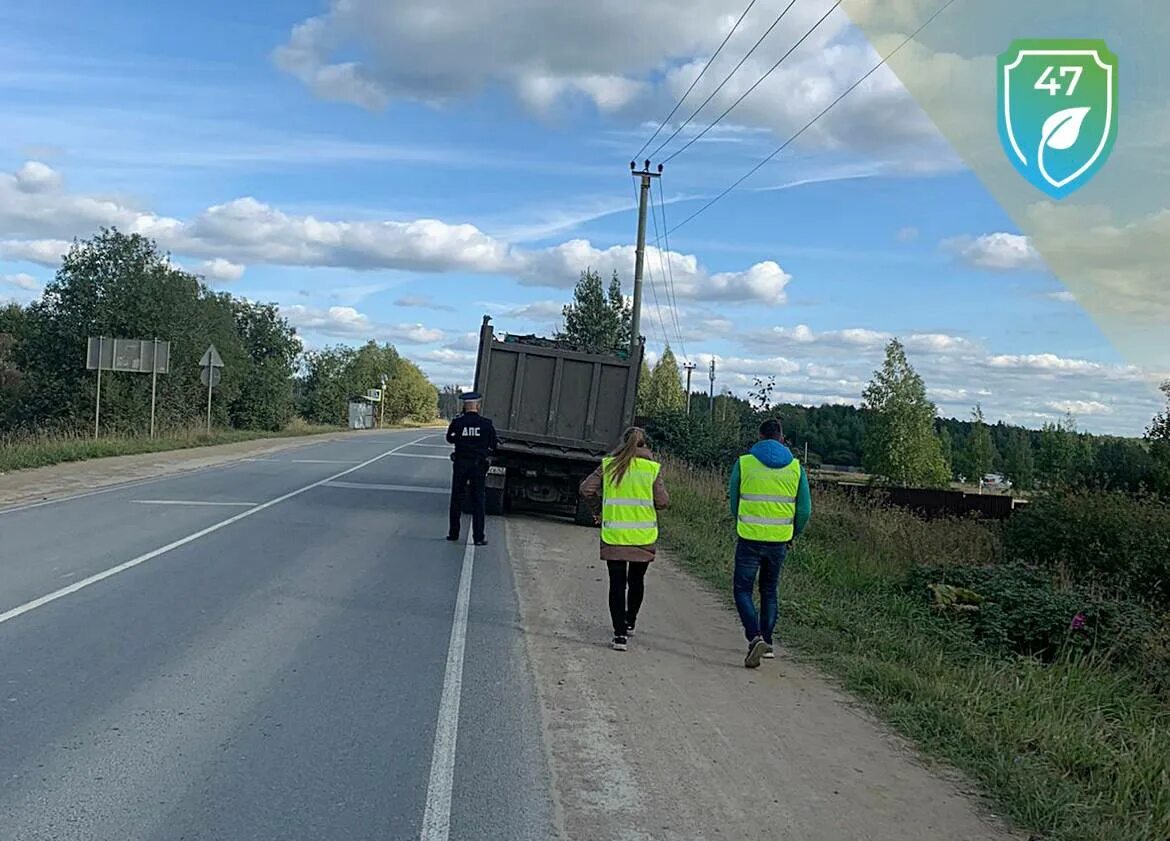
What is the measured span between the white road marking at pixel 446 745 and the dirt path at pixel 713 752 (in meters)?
0.53

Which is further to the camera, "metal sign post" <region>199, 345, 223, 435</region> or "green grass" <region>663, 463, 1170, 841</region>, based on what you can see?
"metal sign post" <region>199, 345, 223, 435</region>

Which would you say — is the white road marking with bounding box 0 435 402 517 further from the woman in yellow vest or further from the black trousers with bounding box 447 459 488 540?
the woman in yellow vest

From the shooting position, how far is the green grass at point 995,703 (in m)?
5.29

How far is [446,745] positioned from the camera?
5.68 metres

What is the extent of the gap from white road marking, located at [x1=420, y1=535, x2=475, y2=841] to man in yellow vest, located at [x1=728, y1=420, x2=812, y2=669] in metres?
2.22

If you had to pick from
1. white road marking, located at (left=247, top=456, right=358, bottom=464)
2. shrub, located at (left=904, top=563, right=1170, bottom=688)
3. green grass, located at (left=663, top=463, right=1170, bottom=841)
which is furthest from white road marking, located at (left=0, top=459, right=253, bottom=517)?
shrub, located at (left=904, top=563, right=1170, bottom=688)

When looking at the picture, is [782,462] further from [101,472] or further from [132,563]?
[101,472]

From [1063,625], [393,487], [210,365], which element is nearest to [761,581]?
[1063,625]

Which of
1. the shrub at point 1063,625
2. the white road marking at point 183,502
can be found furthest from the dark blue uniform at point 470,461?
the shrub at point 1063,625

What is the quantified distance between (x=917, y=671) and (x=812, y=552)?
240 inches

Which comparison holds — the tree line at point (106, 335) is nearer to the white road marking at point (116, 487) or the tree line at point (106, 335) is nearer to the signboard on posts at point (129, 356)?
the signboard on posts at point (129, 356)

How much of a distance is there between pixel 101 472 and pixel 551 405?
1194cm

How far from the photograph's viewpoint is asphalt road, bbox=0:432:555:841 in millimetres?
4695

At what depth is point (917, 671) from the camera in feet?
26.0
